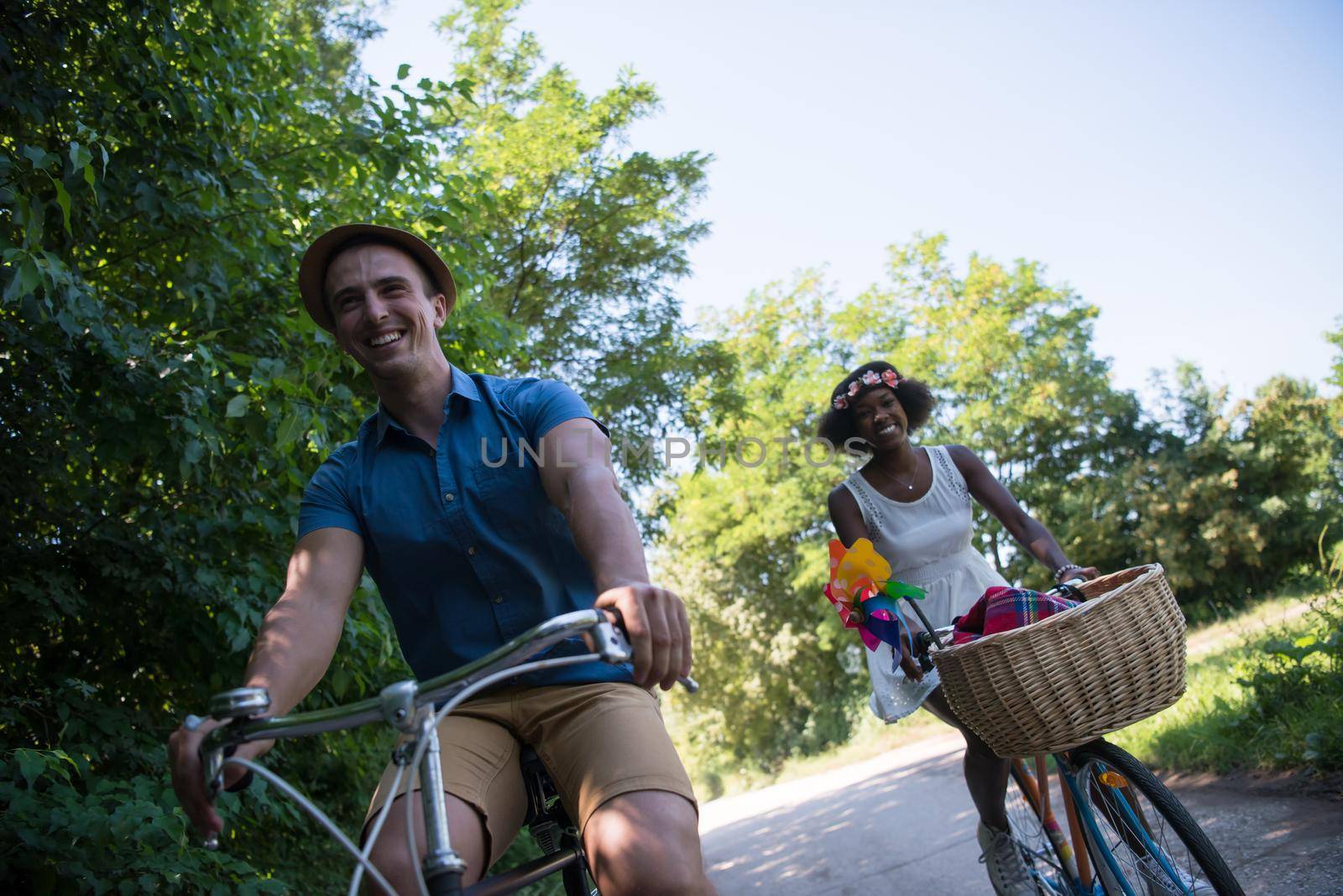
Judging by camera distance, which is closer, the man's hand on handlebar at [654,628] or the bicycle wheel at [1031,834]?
the man's hand on handlebar at [654,628]

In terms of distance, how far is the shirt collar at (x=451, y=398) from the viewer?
248 cm

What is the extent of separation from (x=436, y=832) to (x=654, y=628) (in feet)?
1.39

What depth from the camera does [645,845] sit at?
1774 mm

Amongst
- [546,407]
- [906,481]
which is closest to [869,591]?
[906,481]


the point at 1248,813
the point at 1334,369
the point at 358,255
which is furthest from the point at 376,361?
the point at 1334,369

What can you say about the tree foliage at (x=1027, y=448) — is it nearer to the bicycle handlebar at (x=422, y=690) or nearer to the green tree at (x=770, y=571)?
the green tree at (x=770, y=571)

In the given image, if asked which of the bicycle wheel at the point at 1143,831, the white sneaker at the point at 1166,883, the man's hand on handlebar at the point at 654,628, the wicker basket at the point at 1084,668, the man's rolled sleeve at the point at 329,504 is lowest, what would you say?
the white sneaker at the point at 1166,883

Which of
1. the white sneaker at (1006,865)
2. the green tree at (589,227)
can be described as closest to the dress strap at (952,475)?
the white sneaker at (1006,865)

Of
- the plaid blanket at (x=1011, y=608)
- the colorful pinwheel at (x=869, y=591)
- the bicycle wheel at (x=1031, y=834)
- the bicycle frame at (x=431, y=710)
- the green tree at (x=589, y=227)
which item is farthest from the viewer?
the green tree at (x=589, y=227)

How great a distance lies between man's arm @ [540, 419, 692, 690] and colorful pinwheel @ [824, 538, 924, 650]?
3.93 feet

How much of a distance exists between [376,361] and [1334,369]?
3480 cm

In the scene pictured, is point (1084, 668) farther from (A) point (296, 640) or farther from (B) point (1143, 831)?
(A) point (296, 640)

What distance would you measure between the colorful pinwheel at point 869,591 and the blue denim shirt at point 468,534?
3.63 feet

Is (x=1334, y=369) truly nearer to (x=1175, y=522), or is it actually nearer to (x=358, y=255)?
(x=1175, y=522)
